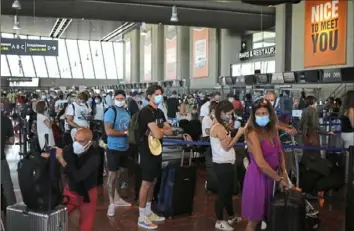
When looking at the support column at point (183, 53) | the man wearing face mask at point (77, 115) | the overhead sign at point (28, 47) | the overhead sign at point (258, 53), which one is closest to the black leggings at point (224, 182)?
the man wearing face mask at point (77, 115)

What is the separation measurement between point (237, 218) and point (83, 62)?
37.1m

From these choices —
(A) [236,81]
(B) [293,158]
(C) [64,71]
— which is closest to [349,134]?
(B) [293,158]

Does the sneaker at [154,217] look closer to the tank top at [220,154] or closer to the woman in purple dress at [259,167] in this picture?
the tank top at [220,154]

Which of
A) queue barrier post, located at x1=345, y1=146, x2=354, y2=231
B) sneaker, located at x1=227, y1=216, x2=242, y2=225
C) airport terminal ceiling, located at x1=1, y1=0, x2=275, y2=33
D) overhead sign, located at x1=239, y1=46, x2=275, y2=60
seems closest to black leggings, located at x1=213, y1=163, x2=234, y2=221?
sneaker, located at x1=227, y1=216, x2=242, y2=225

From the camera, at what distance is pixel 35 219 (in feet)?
10.6

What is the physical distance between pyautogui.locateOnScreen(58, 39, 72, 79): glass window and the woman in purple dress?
122ft

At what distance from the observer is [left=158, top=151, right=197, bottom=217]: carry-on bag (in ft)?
17.0

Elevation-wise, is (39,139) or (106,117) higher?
(106,117)

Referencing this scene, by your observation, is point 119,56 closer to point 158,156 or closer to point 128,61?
point 128,61

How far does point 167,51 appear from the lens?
93.1 ft

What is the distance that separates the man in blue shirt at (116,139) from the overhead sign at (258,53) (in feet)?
51.8

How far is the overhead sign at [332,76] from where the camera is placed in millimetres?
13562

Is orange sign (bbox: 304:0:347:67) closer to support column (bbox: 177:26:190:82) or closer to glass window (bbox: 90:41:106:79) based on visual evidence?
support column (bbox: 177:26:190:82)

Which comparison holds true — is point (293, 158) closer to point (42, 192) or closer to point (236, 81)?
point (42, 192)
